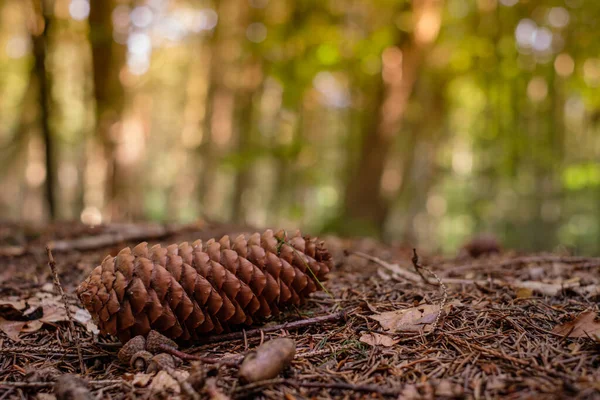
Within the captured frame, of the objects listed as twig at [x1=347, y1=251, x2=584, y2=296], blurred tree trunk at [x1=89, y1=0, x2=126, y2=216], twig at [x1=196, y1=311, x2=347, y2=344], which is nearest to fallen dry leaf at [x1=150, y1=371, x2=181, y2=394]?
twig at [x1=196, y1=311, x2=347, y2=344]

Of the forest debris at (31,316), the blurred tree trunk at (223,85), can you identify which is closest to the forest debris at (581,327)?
the forest debris at (31,316)

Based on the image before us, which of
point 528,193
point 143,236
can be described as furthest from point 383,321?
point 528,193

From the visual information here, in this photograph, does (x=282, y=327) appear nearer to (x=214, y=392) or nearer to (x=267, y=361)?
(x=267, y=361)

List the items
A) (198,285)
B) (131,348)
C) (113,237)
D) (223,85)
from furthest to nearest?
(223,85)
(113,237)
(198,285)
(131,348)

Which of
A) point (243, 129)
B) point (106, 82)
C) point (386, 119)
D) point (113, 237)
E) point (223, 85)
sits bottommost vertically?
point (113, 237)

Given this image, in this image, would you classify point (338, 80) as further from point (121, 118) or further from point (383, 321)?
point (383, 321)

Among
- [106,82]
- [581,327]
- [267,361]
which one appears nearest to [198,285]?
[267,361]

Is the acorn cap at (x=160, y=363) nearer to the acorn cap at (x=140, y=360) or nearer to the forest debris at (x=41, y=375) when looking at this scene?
the acorn cap at (x=140, y=360)
